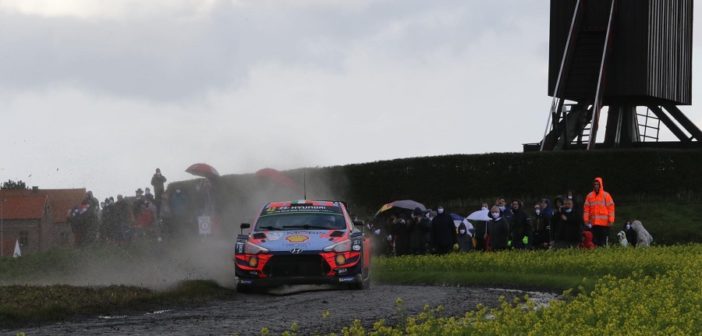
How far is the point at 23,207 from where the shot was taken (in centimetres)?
13975

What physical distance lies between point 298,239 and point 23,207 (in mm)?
122129

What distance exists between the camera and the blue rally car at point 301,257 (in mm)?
21500

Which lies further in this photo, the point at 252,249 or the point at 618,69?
the point at 618,69

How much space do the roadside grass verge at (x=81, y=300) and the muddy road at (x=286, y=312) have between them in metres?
0.50

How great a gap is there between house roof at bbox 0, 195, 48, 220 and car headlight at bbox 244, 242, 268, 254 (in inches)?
4645

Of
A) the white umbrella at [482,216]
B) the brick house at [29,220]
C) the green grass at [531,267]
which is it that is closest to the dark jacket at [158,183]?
the white umbrella at [482,216]

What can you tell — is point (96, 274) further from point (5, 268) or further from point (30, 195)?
point (30, 195)

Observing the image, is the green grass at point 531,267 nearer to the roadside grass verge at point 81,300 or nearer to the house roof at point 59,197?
the roadside grass verge at point 81,300

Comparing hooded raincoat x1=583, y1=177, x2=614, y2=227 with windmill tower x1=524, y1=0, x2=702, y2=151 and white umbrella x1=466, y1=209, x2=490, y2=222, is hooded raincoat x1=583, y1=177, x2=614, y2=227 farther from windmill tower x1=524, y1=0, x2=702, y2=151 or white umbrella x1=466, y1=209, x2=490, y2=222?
windmill tower x1=524, y1=0, x2=702, y2=151

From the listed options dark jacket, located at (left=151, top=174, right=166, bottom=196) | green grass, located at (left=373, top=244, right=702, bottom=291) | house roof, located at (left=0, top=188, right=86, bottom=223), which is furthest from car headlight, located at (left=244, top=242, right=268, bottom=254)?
house roof, located at (left=0, top=188, right=86, bottom=223)

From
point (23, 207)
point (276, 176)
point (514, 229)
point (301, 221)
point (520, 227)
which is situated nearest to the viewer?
point (301, 221)

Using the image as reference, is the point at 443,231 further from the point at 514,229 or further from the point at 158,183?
the point at 158,183

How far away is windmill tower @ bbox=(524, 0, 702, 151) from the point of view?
55.2 m

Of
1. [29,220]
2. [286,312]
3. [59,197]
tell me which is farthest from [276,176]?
[59,197]
